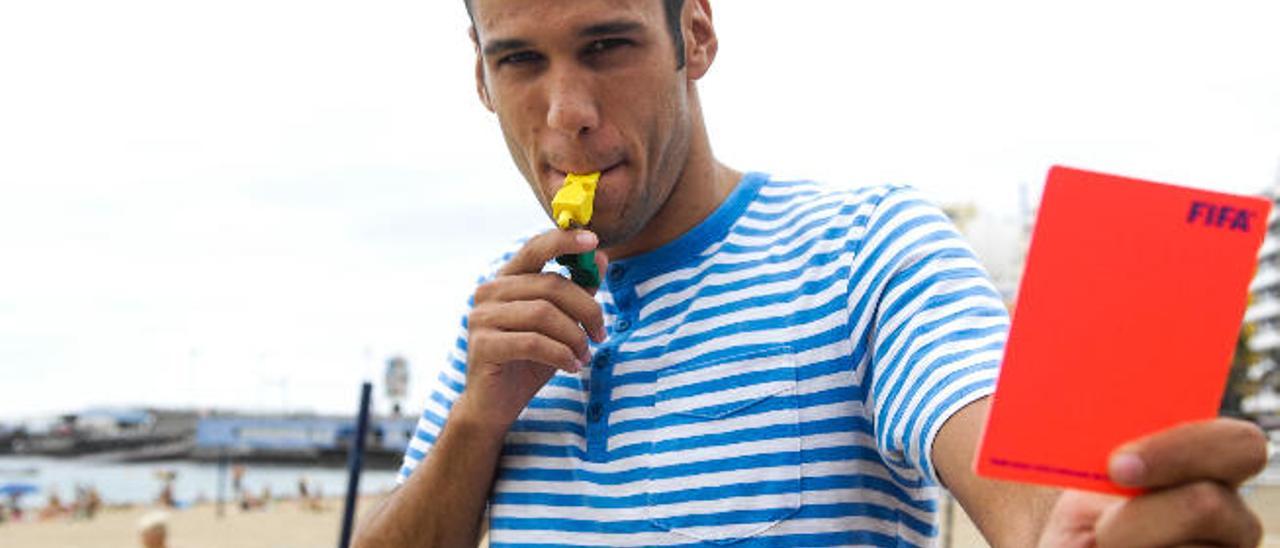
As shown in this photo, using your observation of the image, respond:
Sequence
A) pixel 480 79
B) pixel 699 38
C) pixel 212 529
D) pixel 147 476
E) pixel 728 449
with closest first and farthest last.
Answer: pixel 728 449 < pixel 699 38 < pixel 480 79 < pixel 212 529 < pixel 147 476

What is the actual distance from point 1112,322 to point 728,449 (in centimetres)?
90

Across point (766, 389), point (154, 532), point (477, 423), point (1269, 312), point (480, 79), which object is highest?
point (480, 79)

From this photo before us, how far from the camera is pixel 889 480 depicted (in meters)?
1.75

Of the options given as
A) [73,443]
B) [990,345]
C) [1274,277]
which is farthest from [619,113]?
[73,443]

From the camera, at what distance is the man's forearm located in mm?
2059

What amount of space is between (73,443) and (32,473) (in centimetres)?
1810

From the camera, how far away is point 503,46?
196cm

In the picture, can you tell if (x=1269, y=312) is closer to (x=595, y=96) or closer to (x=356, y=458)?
(x=356, y=458)

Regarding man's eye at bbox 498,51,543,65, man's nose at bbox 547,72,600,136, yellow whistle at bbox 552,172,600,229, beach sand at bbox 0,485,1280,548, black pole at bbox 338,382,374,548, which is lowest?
beach sand at bbox 0,485,1280,548

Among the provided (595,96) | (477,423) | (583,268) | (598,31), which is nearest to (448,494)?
(477,423)

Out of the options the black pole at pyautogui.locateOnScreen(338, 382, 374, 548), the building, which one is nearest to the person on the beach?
the black pole at pyautogui.locateOnScreen(338, 382, 374, 548)

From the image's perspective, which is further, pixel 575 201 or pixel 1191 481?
pixel 575 201

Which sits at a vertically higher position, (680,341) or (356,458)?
(680,341)

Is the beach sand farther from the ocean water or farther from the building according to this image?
the building
